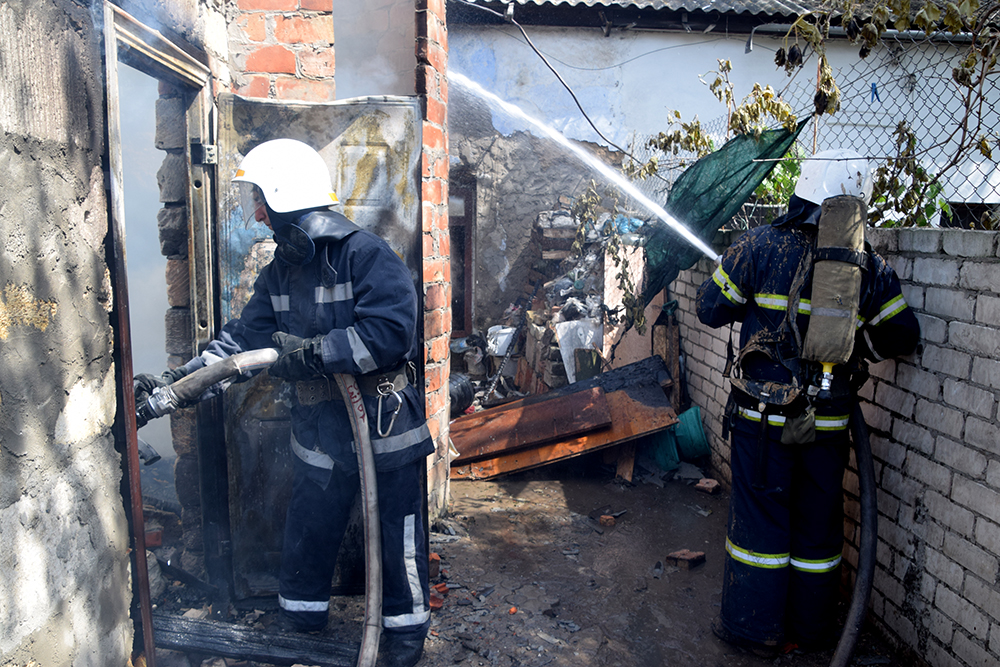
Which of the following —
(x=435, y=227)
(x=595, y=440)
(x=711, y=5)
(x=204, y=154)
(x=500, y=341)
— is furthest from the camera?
(x=711, y=5)

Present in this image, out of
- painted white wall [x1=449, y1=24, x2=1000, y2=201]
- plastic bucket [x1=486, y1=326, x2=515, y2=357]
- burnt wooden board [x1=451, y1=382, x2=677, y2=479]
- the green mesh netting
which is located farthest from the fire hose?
painted white wall [x1=449, y1=24, x2=1000, y2=201]

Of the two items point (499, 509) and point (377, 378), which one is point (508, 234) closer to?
point (499, 509)

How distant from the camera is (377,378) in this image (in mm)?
2740

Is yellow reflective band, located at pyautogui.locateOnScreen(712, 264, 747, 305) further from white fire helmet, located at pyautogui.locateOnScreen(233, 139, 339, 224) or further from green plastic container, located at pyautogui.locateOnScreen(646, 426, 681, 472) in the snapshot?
green plastic container, located at pyautogui.locateOnScreen(646, 426, 681, 472)

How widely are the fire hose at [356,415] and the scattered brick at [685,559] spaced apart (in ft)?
6.39

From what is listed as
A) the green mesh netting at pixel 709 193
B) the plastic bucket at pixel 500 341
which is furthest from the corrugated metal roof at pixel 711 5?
the green mesh netting at pixel 709 193

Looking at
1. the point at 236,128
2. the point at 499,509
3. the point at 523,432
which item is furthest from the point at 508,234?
the point at 236,128

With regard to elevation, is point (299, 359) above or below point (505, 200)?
below

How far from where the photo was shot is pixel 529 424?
530 cm

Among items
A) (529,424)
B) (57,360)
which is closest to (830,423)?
→ (529,424)

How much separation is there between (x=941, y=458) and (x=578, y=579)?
75.9 inches

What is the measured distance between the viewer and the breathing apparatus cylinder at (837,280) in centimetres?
276

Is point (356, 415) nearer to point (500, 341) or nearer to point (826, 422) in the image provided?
point (826, 422)

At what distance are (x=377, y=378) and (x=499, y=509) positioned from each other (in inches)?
88.0
